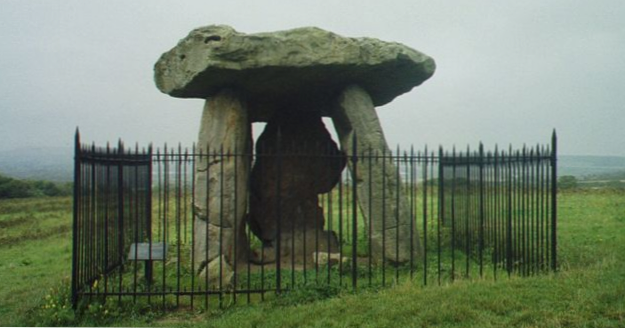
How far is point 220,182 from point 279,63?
7.33ft

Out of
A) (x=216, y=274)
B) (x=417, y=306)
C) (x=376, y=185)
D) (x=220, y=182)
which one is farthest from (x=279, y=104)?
(x=417, y=306)

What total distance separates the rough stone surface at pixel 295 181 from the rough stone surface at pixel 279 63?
1.33 metres

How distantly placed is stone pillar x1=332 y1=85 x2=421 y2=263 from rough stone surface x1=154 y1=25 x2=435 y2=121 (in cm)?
50

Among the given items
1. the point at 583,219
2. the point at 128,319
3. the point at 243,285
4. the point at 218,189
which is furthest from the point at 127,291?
the point at 583,219

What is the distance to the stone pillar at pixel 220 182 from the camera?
10.1 m

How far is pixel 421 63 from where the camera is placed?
11.5 meters

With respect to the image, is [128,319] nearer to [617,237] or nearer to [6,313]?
[6,313]

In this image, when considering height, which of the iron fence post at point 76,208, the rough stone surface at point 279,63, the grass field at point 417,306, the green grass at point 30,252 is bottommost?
the green grass at point 30,252

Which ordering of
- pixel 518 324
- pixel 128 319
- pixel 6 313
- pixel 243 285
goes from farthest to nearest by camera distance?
pixel 243 285 < pixel 6 313 < pixel 128 319 < pixel 518 324

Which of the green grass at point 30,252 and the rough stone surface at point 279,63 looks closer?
the green grass at point 30,252

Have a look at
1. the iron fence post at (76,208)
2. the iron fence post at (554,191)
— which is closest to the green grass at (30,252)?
the iron fence post at (76,208)

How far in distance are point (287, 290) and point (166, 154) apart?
260 cm

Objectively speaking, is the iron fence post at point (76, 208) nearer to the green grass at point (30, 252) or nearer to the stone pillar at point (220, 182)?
the green grass at point (30, 252)

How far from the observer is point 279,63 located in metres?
10.1
